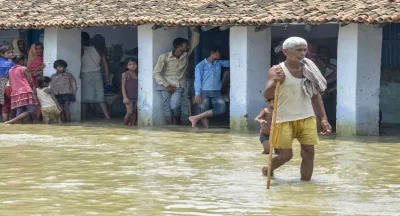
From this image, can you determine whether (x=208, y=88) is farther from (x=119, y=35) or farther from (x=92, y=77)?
(x=119, y=35)

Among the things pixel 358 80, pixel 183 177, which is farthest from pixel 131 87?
pixel 183 177

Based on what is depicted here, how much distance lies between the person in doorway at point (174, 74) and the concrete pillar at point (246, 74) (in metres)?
1.25

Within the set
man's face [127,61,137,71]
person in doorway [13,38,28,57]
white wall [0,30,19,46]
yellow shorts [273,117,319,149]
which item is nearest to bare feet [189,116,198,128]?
man's face [127,61,137,71]

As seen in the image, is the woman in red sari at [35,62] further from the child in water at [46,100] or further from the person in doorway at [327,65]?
the person in doorway at [327,65]

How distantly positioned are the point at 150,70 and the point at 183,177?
326 inches

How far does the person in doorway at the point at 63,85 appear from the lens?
20625mm

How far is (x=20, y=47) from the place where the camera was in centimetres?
2253

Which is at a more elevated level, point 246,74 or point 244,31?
point 244,31

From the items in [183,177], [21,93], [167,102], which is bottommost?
[183,177]

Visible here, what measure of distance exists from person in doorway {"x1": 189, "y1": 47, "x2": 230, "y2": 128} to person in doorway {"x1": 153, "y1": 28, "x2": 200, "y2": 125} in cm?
69

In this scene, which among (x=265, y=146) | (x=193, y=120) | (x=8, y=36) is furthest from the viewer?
(x=8, y=36)

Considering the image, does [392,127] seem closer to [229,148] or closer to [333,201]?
[229,148]

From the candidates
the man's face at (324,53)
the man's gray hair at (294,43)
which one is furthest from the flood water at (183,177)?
the man's face at (324,53)

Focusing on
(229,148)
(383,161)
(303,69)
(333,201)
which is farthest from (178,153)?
(333,201)
